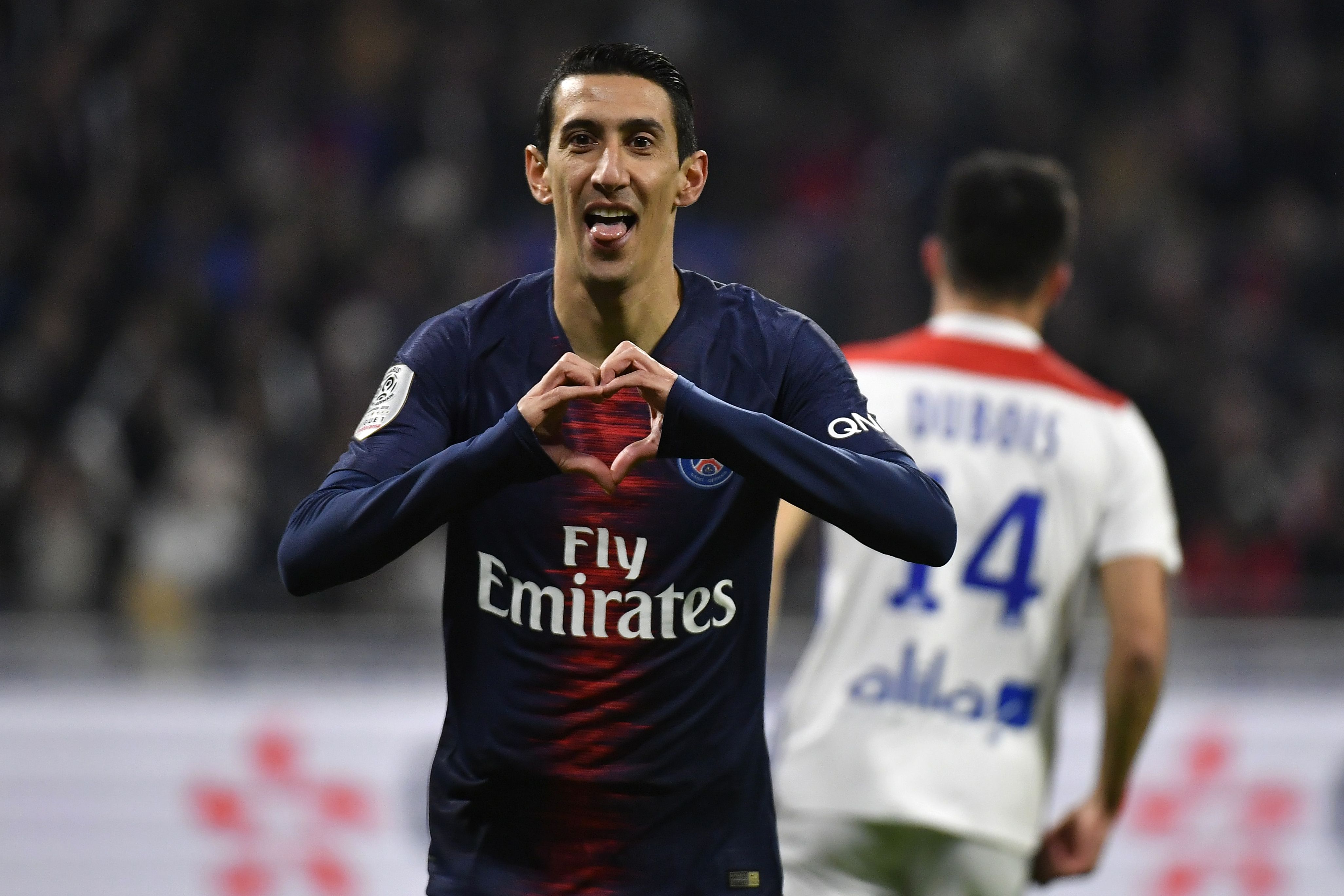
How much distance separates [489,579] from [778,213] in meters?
7.07

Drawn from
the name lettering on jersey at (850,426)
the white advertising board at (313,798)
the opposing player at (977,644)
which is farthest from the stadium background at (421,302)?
the name lettering on jersey at (850,426)

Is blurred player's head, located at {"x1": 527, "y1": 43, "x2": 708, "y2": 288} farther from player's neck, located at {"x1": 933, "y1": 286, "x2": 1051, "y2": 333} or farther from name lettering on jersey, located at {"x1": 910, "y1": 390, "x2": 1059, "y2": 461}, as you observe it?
player's neck, located at {"x1": 933, "y1": 286, "x2": 1051, "y2": 333}

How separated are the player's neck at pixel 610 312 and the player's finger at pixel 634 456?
26 cm

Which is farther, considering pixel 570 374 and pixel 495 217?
pixel 495 217

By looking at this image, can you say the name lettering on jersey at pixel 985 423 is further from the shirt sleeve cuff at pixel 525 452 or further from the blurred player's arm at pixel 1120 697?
the shirt sleeve cuff at pixel 525 452

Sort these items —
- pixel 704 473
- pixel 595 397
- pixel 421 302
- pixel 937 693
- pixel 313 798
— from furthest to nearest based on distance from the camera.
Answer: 1. pixel 421 302
2. pixel 313 798
3. pixel 937 693
4. pixel 704 473
5. pixel 595 397

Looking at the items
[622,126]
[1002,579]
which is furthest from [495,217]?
[622,126]

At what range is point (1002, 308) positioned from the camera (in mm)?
3516

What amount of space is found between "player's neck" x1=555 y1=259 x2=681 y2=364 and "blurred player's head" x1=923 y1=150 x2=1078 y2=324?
128 centimetres

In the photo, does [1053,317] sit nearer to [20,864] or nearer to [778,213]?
[778,213]

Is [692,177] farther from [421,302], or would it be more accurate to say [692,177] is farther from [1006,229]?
[421,302]

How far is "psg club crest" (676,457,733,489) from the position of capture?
7.68 feet

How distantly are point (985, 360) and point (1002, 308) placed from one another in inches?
5.5

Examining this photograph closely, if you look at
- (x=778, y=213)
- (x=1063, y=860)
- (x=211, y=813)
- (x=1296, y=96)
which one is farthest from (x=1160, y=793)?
(x=1296, y=96)
